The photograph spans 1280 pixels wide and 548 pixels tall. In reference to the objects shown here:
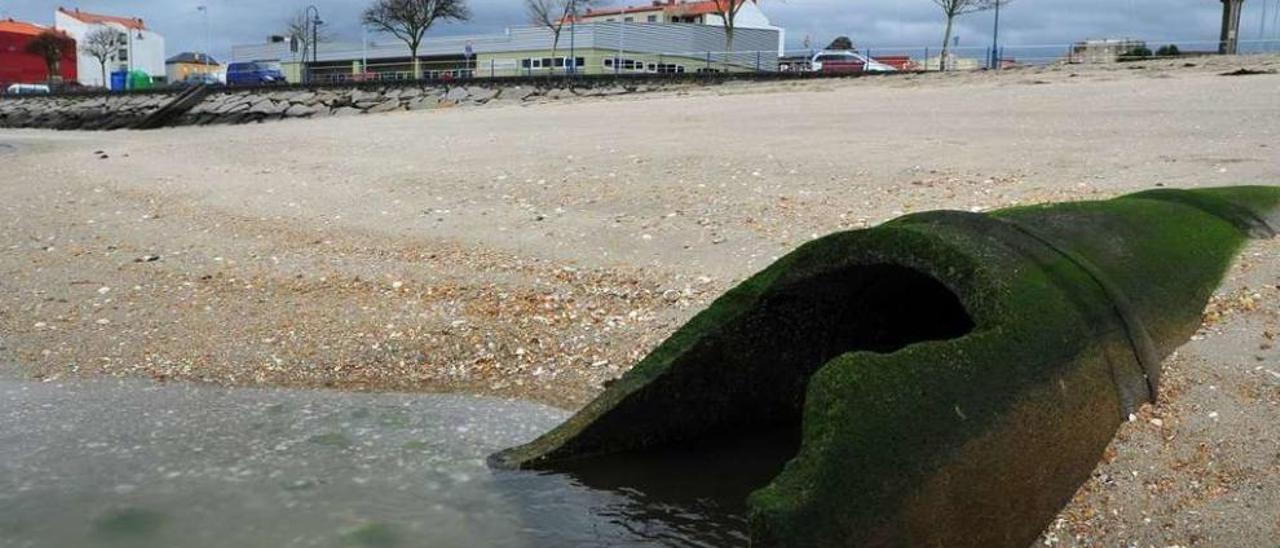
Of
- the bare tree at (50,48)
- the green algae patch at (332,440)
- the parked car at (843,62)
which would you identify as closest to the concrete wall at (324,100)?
the parked car at (843,62)

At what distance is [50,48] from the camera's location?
9525cm

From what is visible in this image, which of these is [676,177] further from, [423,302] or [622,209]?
[423,302]

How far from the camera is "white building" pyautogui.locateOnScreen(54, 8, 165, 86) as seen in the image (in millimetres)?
114688

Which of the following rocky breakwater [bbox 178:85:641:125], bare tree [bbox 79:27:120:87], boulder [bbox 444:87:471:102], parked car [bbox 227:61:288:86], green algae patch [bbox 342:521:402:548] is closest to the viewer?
green algae patch [bbox 342:521:402:548]

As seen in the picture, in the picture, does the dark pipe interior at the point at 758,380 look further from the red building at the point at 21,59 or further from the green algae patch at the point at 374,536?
the red building at the point at 21,59

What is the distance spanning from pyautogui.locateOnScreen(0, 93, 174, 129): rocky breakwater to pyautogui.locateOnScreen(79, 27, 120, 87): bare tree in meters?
43.4

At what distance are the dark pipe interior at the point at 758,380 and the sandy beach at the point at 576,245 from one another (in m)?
1.27

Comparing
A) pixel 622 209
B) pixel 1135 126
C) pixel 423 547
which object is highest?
pixel 1135 126

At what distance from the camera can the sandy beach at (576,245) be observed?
18.1 feet

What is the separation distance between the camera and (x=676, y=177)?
A: 42.5ft

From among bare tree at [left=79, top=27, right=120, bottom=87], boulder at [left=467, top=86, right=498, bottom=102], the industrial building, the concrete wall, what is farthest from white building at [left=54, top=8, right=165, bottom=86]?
boulder at [left=467, top=86, right=498, bottom=102]

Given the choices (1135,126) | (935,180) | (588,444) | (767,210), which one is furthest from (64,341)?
(1135,126)

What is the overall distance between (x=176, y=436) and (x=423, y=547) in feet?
7.61

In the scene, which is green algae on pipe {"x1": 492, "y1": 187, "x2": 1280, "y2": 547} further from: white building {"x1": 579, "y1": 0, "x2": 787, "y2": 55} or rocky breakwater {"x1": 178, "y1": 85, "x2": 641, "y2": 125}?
white building {"x1": 579, "y1": 0, "x2": 787, "y2": 55}
